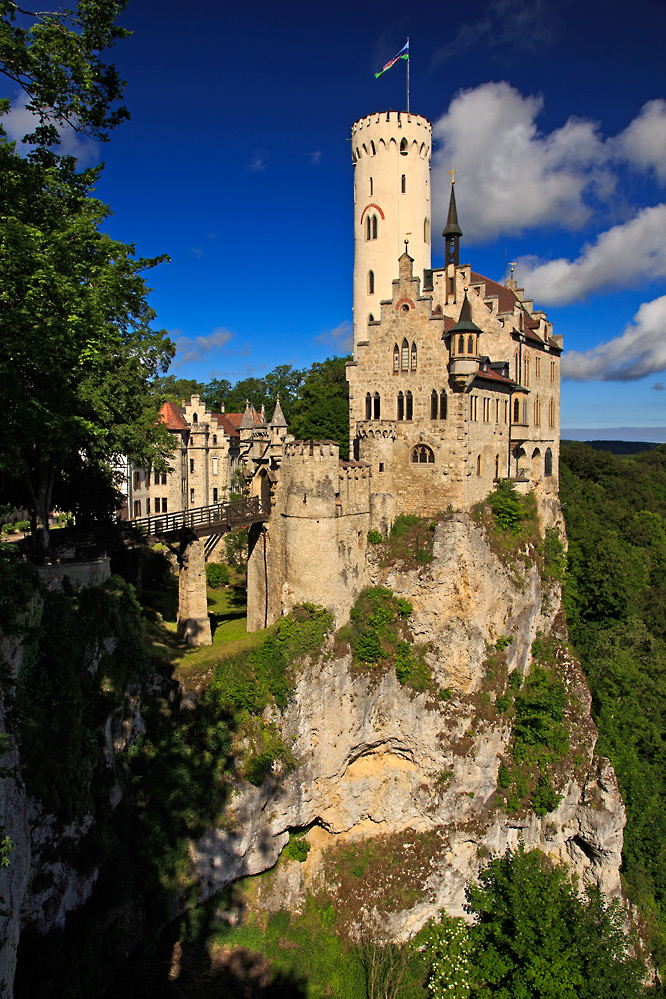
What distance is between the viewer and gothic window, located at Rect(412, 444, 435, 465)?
32062 mm

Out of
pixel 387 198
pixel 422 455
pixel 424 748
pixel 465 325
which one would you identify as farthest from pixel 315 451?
pixel 387 198

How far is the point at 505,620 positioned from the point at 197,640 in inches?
629

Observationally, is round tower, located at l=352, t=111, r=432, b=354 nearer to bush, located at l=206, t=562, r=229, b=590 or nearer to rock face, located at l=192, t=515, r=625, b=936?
rock face, located at l=192, t=515, r=625, b=936

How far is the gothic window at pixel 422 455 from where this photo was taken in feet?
105

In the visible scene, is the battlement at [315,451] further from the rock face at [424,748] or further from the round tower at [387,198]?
the round tower at [387,198]

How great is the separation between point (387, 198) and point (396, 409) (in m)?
13.7

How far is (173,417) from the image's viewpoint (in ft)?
159

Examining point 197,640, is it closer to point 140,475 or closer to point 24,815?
point 24,815

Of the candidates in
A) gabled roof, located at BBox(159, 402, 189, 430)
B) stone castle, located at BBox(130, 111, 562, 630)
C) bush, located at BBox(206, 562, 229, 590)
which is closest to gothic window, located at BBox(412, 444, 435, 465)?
stone castle, located at BBox(130, 111, 562, 630)

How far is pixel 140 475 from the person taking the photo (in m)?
46.0

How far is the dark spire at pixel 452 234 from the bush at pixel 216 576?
2547 cm

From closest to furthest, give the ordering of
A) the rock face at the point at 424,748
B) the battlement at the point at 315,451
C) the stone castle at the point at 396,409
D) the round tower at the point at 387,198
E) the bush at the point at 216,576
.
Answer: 1. the rock face at the point at 424,748
2. the battlement at the point at 315,451
3. the stone castle at the point at 396,409
4. the round tower at the point at 387,198
5. the bush at the point at 216,576

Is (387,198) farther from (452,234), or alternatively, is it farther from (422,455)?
(422,455)

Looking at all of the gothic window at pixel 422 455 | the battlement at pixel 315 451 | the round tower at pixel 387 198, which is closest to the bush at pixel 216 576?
the battlement at pixel 315 451
